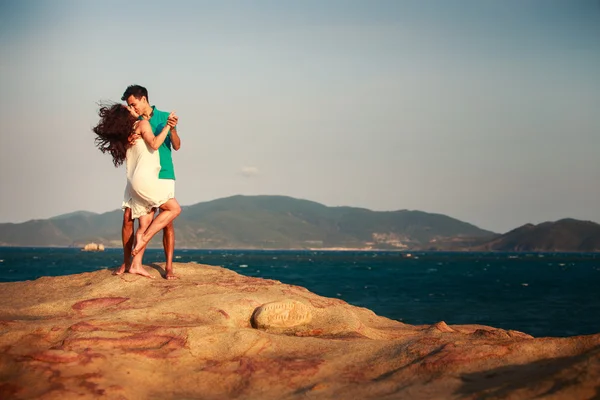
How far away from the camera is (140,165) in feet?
30.7

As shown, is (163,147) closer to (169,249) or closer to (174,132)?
(174,132)

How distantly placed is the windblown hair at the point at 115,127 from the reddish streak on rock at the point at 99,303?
225 centimetres

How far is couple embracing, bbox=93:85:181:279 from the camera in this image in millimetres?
9305

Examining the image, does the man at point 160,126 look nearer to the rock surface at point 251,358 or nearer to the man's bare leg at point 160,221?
the man's bare leg at point 160,221

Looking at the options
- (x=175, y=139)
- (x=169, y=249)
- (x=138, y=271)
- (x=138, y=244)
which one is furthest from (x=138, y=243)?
(x=175, y=139)

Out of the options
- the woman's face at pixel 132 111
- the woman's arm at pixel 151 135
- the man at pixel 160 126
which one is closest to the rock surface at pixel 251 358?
the man at pixel 160 126

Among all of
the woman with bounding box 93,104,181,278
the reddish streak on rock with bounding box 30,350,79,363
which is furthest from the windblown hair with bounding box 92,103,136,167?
the reddish streak on rock with bounding box 30,350,79,363

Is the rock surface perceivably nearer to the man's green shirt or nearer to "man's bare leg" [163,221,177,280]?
"man's bare leg" [163,221,177,280]

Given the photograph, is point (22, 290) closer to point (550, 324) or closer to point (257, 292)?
point (257, 292)

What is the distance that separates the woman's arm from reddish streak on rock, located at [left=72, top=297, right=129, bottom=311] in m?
2.18

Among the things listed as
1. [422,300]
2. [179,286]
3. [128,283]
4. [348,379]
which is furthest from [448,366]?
[422,300]

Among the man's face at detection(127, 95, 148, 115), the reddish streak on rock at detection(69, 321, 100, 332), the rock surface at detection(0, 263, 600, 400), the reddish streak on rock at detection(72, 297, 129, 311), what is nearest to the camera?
the rock surface at detection(0, 263, 600, 400)

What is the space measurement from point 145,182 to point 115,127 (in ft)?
2.82

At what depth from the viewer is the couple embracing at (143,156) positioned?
9305 millimetres
